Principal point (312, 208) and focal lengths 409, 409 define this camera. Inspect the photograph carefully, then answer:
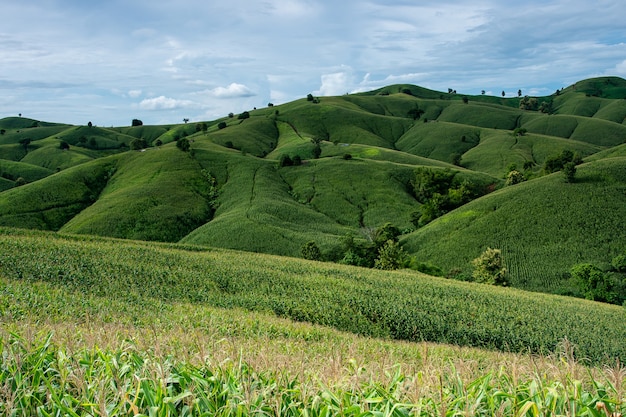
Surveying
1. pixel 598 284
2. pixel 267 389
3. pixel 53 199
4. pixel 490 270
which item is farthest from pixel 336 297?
pixel 53 199

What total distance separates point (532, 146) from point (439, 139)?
3961 cm

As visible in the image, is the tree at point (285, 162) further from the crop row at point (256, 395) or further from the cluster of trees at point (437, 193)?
the crop row at point (256, 395)

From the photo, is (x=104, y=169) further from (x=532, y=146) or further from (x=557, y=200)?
(x=532, y=146)

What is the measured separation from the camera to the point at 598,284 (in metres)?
51.7

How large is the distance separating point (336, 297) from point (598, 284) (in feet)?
135

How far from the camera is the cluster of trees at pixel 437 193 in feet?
300

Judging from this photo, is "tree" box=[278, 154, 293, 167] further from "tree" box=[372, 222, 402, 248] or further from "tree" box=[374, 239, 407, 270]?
"tree" box=[374, 239, 407, 270]

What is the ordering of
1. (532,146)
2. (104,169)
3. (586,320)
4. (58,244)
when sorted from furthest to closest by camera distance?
(532,146), (104,169), (58,244), (586,320)

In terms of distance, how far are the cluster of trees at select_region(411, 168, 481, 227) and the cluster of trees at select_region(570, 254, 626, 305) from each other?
37.8 metres

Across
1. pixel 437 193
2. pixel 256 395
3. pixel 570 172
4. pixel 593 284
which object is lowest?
pixel 593 284

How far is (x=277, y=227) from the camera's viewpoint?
8388cm

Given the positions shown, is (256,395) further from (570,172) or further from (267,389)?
(570,172)

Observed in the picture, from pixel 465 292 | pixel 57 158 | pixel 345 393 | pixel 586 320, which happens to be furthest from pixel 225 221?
pixel 57 158

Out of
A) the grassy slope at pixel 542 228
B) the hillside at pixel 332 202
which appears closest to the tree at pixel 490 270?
the hillside at pixel 332 202
